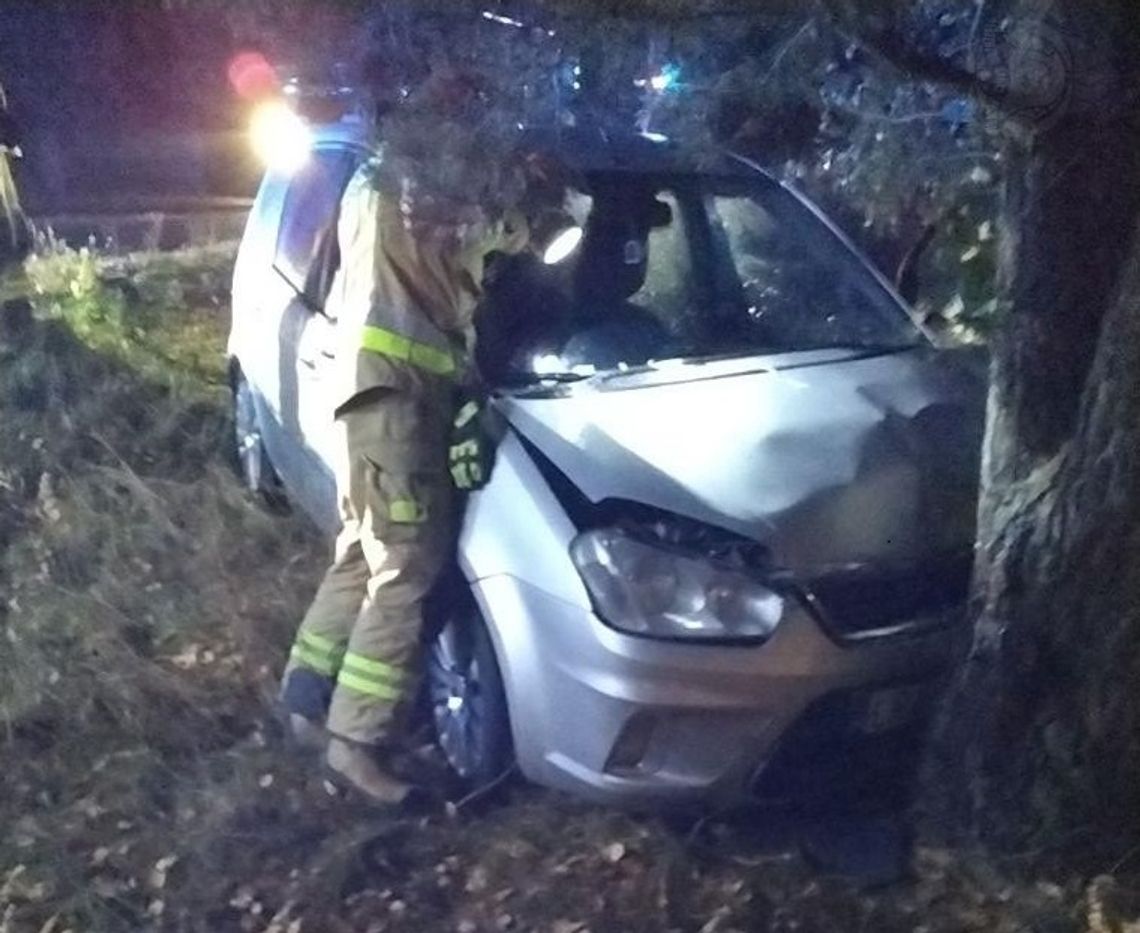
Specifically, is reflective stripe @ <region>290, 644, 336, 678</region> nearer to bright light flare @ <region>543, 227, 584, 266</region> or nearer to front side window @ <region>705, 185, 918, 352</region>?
bright light flare @ <region>543, 227, 584, 266</region>

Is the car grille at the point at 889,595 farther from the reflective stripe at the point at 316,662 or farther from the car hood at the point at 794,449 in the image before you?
the reflective stripe at the point at 316,662

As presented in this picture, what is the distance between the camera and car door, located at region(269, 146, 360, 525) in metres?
4.79

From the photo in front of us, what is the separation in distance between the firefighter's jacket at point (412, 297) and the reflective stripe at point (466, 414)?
6cm

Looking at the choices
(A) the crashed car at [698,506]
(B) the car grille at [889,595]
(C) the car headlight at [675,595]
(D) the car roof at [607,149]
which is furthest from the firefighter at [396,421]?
(B) the car grille at [889,595]

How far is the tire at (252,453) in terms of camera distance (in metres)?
5.87

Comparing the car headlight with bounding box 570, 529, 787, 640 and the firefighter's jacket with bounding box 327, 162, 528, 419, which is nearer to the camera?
the car headlight with bounding box 570, 529, 787, 640

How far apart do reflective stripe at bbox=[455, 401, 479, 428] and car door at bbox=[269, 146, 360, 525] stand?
649 millimetres

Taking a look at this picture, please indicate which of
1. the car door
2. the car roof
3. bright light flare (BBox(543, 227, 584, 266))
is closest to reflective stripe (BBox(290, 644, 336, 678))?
the car door

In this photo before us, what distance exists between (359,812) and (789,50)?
2.25 meters

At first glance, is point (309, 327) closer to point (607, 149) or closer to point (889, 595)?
point (607, 149)

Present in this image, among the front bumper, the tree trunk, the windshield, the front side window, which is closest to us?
the tree trunk

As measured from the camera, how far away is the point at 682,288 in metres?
4.55

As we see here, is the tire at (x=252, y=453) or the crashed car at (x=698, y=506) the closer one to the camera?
the crashed car at (x=698, y=506)

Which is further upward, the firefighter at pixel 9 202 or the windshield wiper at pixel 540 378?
the firefighter at pixel 9 202
